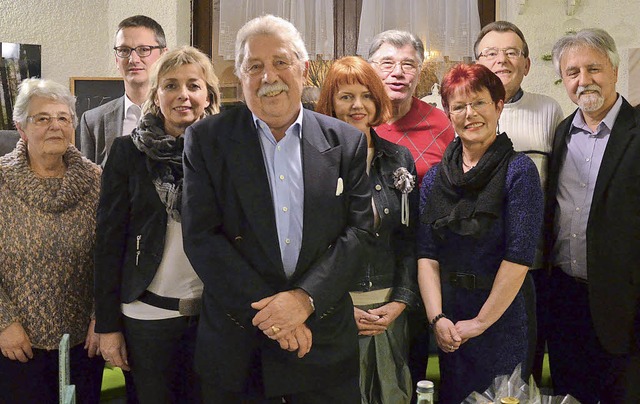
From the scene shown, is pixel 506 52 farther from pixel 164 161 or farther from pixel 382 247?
pixel 164 161

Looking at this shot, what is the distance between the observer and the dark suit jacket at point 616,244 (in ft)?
8.21

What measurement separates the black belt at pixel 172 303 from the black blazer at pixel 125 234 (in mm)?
34

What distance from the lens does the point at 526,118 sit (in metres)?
2.99

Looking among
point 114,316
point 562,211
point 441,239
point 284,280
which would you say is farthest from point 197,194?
point 562,211

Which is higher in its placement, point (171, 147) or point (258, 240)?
point (171, 147)

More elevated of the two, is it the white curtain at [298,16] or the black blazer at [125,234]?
the white curtain at [298,16]

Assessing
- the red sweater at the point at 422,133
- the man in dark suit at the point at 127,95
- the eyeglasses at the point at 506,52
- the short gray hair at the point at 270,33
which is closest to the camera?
the short gray hair at the point at 270,33

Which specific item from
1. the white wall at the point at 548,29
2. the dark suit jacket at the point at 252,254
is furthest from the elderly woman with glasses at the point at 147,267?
the white wall at the point at 548,29

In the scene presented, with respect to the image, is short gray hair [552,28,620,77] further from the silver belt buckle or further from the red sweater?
the silver belt buckle

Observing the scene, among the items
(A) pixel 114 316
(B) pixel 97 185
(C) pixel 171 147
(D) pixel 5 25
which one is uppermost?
(D) pixel 5 25

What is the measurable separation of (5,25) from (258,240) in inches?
151

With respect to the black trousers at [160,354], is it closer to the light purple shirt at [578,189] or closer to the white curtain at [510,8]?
the light purple shirt at [578,189]

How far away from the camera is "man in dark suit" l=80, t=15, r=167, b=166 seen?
315 centimetres

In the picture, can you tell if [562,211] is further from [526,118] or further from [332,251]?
[332,251]
